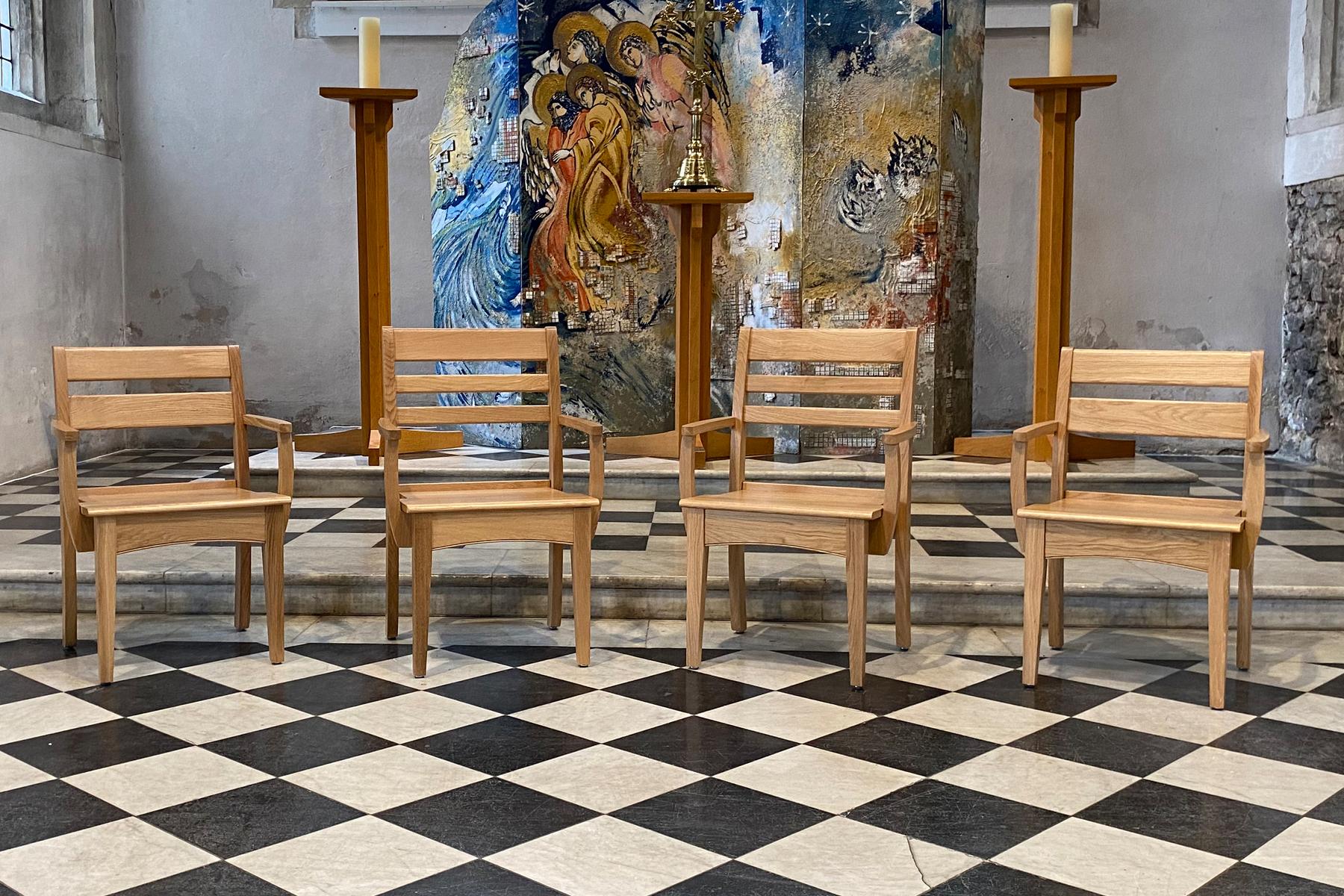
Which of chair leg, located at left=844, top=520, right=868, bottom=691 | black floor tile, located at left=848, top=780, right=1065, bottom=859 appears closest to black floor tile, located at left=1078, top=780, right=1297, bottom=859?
black floor tile, located at left=848, top=780, right=1065, bottom=859

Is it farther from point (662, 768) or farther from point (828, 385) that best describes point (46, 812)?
point (828, 385)

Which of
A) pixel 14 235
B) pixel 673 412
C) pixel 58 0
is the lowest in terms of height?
pixel 673 412

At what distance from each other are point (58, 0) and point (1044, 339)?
5646 millimetres

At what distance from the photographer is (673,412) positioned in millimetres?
6633

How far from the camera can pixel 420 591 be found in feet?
11.1

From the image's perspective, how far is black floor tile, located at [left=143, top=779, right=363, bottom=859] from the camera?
2.34m

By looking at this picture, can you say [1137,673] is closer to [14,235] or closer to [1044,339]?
[1044,339]

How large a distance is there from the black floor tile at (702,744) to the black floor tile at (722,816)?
0.13 metres

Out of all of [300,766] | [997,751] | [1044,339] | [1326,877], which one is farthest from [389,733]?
→ [1044,339]

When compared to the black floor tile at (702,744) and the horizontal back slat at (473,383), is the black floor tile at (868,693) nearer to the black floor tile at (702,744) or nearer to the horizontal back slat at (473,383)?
the black floor tile at (702,744)

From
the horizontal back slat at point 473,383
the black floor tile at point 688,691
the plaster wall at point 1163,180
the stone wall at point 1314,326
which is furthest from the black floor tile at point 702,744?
the plaster wall at point 1163,180

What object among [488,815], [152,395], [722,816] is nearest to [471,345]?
[152,395]

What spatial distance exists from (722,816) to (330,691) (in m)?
1.22

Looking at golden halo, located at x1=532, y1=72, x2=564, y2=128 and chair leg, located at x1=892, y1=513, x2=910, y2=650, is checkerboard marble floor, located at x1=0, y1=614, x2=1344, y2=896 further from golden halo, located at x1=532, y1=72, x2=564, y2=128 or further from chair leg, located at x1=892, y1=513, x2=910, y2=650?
golden halo, located at x1=532, y1=72, x2=564, y2=128
